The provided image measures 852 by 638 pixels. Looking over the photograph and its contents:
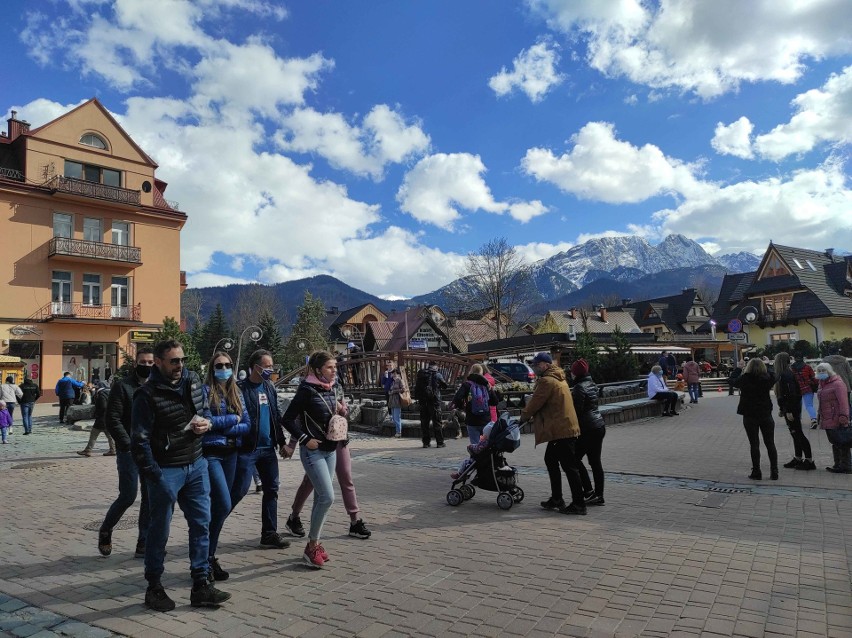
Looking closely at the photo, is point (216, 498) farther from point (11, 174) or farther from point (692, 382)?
point (11, 174)

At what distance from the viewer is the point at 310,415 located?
5.21 metres

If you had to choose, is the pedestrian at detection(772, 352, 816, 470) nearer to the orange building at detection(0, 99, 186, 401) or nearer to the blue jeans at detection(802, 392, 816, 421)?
the blue jeans at detection(802, 392, 816, 421)

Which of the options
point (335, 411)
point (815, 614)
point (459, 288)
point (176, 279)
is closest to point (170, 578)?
point (335, 411)

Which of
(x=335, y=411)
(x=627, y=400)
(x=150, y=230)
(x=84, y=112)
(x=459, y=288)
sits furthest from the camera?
(x=459, y=288)

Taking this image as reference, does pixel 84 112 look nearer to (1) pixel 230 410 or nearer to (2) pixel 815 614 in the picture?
(1) pixel 230 410

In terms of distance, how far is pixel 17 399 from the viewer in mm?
17250

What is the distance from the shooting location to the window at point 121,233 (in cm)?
3569

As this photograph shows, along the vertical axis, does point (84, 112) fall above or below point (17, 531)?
above

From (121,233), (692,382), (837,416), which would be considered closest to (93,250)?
(121,233)

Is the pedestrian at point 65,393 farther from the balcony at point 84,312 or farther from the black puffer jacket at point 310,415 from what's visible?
the black puffer jacket at point 310,415

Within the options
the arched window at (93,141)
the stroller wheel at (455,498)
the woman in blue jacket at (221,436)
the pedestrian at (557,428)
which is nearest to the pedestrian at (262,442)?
the woman in blue jacket at (221,436)

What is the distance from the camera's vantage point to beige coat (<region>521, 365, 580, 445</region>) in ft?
22.1

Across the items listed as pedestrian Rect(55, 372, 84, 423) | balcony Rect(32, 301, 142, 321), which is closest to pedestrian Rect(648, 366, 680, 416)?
pedestrian Rect(55, 372, 84, 423)

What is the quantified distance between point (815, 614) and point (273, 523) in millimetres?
4402
